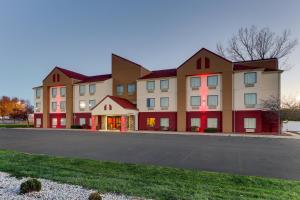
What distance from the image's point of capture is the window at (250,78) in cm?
3052

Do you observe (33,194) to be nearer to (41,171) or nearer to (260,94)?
(41,171)

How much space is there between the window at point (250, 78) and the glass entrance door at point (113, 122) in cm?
1982

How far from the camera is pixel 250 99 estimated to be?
1206 inches

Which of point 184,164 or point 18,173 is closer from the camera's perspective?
point 18,173

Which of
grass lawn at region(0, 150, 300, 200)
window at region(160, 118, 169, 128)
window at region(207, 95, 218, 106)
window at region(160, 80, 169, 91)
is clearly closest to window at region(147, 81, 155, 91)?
window at region(160, 80, 169, 91)

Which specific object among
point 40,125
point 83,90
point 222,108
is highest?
point 83,90

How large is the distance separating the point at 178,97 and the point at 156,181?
27.6 meters

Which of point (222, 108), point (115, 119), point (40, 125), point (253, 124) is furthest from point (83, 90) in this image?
point (253, 124)

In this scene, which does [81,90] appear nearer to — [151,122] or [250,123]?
[151,122]

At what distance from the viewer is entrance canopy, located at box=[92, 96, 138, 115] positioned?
34.6 metres

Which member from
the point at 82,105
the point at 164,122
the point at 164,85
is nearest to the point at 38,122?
the point at 82,105

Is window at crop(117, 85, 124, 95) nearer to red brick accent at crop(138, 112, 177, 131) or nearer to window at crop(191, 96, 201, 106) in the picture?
red brick accent at crop(138, 112, 177, 131)

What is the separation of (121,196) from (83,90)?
3839 centimetres

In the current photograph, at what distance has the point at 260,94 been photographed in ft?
98.9
